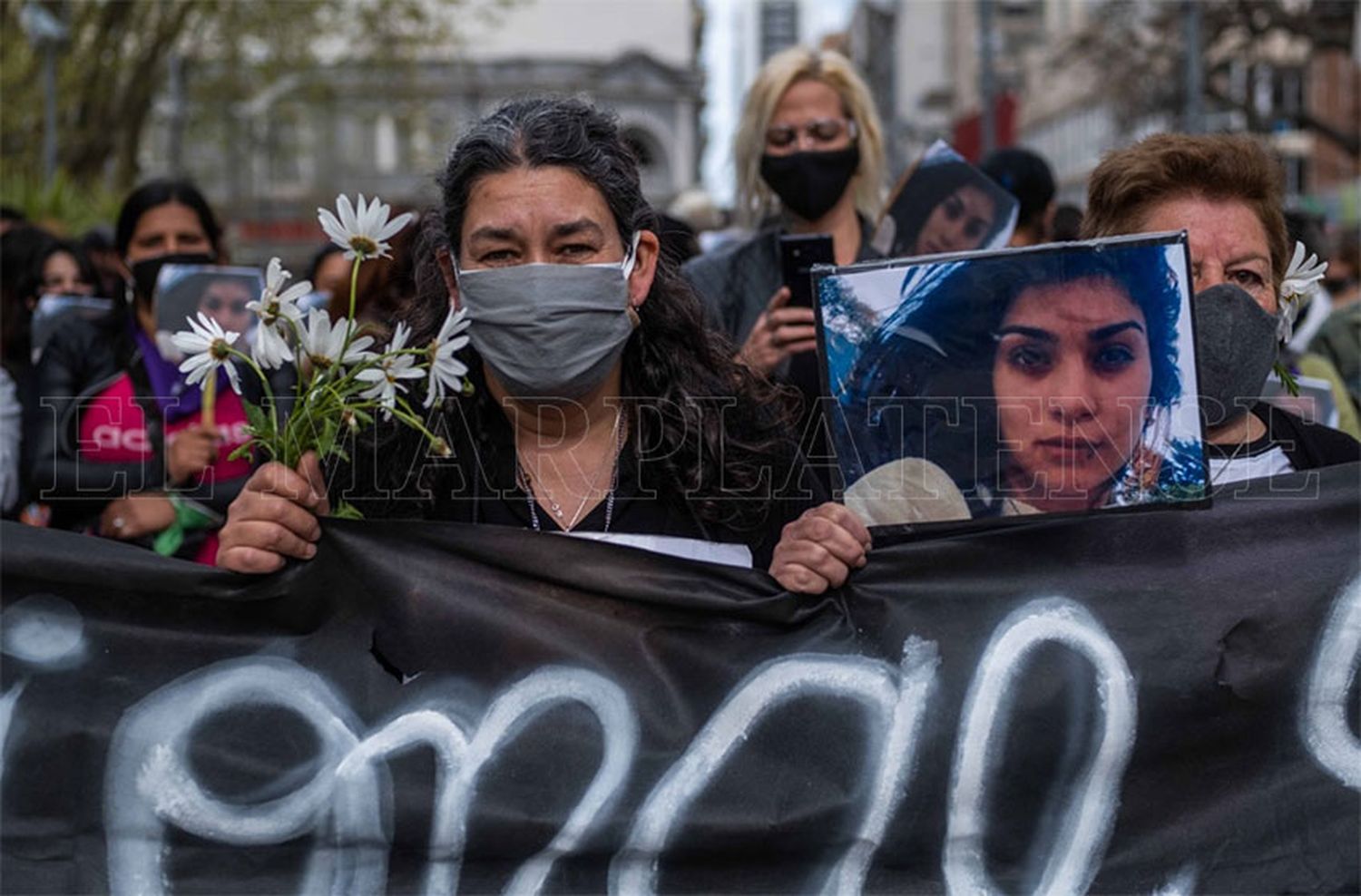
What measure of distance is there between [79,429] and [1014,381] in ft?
8.92

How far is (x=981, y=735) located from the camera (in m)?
Answer: 2.78

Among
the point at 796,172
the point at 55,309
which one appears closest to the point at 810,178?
the point at 796,172

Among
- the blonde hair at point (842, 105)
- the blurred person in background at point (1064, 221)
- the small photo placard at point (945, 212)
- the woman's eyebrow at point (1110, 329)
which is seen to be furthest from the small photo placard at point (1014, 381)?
the blurred person in background at point (1064, 221)

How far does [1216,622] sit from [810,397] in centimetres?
152

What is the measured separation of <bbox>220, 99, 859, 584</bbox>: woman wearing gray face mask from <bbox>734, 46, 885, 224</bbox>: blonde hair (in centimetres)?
198

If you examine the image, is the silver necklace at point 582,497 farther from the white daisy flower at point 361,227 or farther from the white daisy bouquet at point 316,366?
the white daisy flower at point 361,227

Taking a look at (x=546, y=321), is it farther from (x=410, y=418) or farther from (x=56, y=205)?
(x=56, y=205)

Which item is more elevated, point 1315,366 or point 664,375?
point 664,375

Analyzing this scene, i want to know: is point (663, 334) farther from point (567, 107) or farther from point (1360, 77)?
point (1360, 77)

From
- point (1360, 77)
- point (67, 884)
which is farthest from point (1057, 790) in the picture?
point (1360, 77)

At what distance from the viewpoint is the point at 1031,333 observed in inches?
111

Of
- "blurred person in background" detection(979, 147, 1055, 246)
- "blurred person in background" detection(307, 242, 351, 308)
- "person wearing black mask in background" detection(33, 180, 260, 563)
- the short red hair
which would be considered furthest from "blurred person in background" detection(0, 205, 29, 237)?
the short red hair

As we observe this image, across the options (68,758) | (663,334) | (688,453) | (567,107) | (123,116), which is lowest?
(68,758)

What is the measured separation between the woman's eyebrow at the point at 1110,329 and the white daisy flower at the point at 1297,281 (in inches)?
19.2
